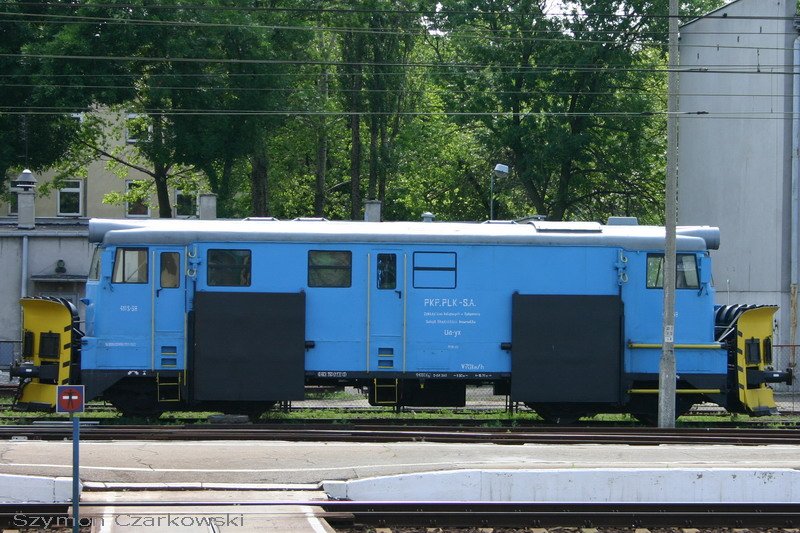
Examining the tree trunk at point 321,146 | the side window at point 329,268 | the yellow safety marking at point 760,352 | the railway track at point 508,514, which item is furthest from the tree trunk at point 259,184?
the railway track at point 508,514

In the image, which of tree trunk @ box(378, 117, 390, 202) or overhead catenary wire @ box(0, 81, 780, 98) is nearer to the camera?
overhead catenary wire @ box(0, 81, 780, 98)

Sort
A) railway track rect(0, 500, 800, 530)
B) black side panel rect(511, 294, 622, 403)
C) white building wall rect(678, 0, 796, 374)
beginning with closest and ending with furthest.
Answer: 1. railway track rect(0, 500, 800, 530)
2. black side panel rect(511, 294, 622, 403)
3. white building wall rect(678, 0, 796, 374)

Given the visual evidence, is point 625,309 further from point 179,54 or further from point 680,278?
point 179,54

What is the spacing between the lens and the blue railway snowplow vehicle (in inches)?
733

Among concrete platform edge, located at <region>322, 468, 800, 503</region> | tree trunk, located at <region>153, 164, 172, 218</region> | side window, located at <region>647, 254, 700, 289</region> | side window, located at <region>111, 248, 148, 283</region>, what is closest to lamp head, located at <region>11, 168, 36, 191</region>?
tree trunk, located at <region>153, 164, 172, 218</region>

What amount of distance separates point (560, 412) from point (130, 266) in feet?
26.5

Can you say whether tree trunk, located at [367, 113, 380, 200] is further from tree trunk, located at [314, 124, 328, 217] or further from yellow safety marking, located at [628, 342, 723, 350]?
yellow safety marking, located at [628, 342, 723, 350]

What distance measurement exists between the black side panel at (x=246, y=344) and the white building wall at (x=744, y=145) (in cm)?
A: 1462

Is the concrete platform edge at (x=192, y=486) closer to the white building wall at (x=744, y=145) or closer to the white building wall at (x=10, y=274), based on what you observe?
the white building wall at (x=744, y=145)

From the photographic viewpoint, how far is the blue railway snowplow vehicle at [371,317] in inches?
733

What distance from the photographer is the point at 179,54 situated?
31281 millimetres

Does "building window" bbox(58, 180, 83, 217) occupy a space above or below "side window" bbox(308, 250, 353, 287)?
above

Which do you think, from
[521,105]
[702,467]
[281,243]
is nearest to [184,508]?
[702,467]

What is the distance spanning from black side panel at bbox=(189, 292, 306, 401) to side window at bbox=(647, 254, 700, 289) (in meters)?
6.21
